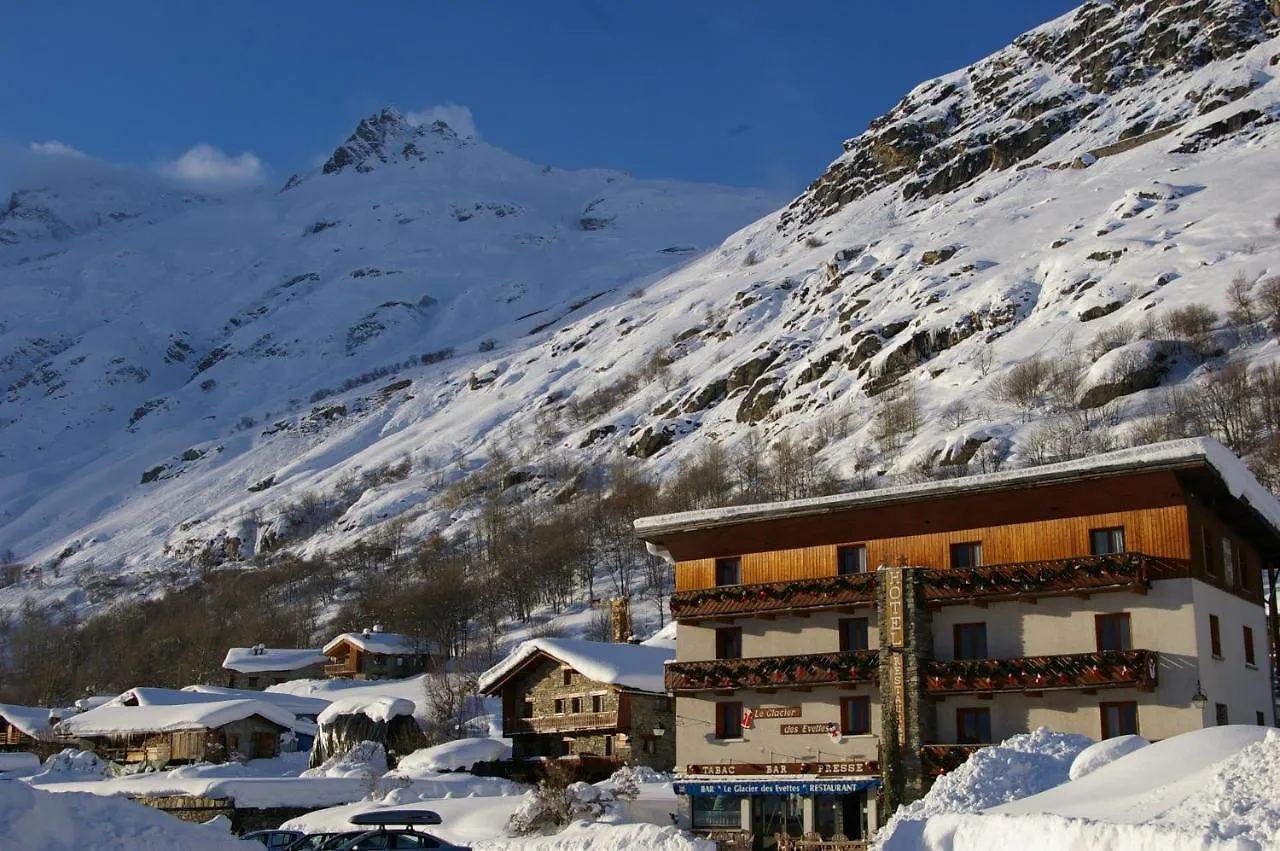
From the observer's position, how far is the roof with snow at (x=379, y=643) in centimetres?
8944

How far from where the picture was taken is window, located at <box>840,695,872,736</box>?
3719 cm

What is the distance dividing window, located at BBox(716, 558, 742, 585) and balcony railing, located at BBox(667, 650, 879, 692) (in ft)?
9.27

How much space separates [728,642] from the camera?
134 ft

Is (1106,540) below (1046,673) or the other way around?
the other way around

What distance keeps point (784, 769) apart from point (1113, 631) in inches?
396

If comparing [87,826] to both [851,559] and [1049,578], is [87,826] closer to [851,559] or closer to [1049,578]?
[1049,578]

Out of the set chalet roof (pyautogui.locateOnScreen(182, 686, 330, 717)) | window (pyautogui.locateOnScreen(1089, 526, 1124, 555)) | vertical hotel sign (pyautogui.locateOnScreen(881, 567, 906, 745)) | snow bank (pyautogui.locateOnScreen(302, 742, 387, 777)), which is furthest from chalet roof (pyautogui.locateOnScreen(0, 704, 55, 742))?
window (pyautogui.locateOnScreen(1089, 526, 1124, 555))

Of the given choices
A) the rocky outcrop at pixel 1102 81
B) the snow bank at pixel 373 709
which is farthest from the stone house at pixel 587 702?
the rocky outcrop at pixel 1102 81

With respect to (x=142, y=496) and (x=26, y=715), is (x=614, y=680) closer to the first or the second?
(x=26, y=715)

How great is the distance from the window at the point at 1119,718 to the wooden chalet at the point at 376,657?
62324 millimetres

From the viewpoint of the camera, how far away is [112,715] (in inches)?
2498

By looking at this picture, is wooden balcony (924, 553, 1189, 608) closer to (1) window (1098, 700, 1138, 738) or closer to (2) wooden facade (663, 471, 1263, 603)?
(2) wooden facade (663, 471, 1263, 603)

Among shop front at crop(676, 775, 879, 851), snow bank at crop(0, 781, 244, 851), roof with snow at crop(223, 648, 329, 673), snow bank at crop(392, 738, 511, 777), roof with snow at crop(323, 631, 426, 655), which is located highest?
roof with snow at crop(323, 631, 426, 655)

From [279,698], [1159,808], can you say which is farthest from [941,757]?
[279,698]
